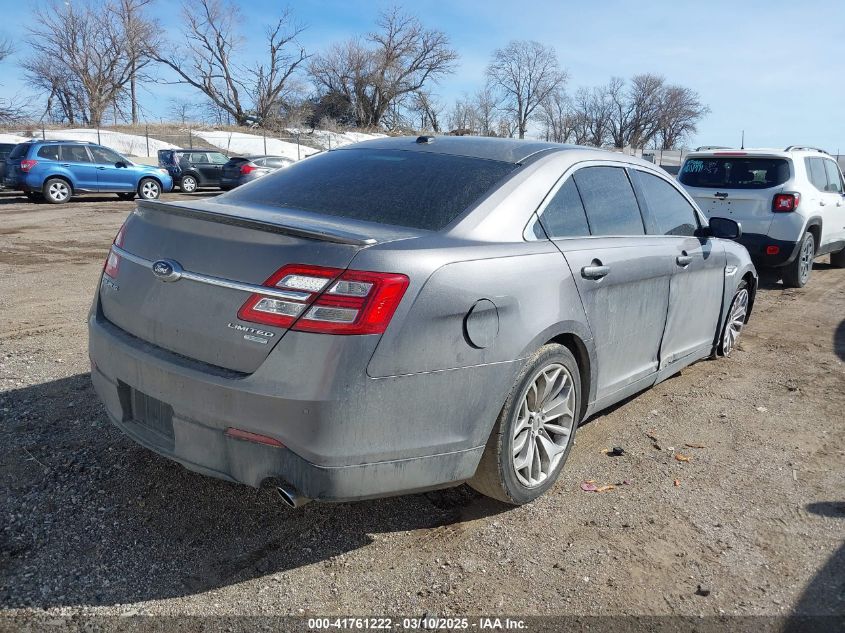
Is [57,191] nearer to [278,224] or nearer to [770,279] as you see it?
[770,279]

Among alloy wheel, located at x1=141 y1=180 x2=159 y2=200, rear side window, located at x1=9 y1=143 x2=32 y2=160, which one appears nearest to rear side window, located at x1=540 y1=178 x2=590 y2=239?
rear side window, located at x1=9 y1=143 x2=32 y2=160

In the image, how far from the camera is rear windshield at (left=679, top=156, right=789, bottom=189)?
8633 mm

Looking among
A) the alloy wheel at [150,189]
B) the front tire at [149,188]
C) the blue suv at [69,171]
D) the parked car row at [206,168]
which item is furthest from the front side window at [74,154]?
the parked car row at [206,168]

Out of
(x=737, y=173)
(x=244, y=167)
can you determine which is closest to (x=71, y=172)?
(x=244, y=167)

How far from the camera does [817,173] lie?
9.34m

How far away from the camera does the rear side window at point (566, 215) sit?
3256mm

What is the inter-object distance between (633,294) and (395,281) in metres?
1.76

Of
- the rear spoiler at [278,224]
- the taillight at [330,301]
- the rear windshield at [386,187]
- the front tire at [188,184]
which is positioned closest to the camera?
the taillight at [330,301]

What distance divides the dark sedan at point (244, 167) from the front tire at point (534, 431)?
70.9 feet

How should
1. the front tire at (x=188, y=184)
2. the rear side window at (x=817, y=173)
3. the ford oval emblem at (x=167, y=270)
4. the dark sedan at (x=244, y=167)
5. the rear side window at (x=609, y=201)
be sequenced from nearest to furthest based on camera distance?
the ford oval emblem at (x=167, y=270) → the rear side window at (x=609, y=201) → the rear side window at (x=817, y=173) → the dark sedan at (x=244, y=167) → the front tire at (x=188, y=184)

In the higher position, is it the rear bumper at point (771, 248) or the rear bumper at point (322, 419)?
the rear bumper at point (771, 248)

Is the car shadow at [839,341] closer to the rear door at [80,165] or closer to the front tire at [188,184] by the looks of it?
the rear door at [80,165]

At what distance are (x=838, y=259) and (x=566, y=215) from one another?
32.1 ft

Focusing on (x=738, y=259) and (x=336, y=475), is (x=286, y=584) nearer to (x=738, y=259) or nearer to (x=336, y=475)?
(x=336, y=475)
